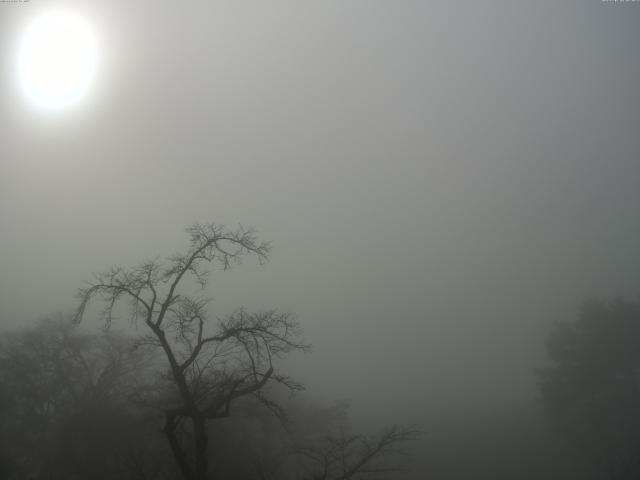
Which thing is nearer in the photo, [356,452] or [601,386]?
[356,452]

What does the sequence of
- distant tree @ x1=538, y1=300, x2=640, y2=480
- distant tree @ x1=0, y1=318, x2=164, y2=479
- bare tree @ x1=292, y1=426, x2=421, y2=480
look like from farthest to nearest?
distant tree @ x1=538, y1=300, x2=640, y2=480
distant tree @ x1=0, y1=318, x2=164, y2=479
bare tree @ x1=292, y1=426, x2=421, y2=480

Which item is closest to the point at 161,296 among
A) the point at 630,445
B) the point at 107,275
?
the point at 107,275

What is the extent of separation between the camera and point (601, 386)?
2134 cm

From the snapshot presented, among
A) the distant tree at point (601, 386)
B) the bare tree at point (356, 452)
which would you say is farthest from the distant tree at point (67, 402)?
the distant tree at point (601, 386)

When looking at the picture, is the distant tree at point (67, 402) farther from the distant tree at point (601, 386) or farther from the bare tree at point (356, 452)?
the distant tree at point (601, 386)

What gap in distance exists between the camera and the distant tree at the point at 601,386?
19.9 metres

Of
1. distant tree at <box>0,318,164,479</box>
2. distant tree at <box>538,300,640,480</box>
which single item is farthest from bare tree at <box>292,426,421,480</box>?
distant tree at <box>538,300,640,480</box>

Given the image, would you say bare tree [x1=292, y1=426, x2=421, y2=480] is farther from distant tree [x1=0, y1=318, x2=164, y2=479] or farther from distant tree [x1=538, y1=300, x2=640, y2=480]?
distant tree [x1=538, y1=300, x2=640, y2=480]

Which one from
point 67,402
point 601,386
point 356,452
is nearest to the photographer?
point 356,452

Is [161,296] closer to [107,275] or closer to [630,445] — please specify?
[107,275]

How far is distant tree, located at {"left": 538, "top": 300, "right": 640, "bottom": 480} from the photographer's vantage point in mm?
19906

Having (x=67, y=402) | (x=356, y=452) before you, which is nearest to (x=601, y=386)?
(x=356, y=452)

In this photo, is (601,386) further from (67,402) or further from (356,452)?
(67,402)

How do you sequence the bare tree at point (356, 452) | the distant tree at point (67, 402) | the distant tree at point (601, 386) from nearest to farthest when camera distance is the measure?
1. the bare tree at point (356, 452)
2. the distant tree at point (67, 402)
3. the distant tree at point (601, 386)
